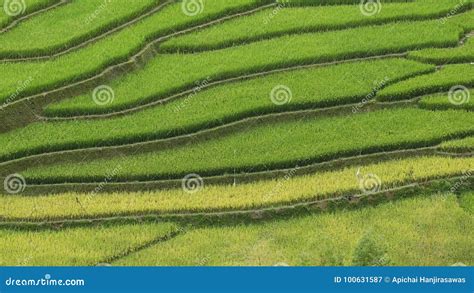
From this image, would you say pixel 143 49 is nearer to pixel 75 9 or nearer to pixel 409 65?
pixel 75 9

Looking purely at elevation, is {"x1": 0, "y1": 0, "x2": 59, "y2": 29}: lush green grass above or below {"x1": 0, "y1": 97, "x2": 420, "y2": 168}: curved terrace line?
above

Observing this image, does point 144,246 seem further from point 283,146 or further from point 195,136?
point 283,146

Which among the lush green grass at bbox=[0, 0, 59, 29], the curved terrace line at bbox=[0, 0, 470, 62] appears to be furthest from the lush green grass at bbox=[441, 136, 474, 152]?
the lush green grass at bbox=[0, 0, 59, 29]

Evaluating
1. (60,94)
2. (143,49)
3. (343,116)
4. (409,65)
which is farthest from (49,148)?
(409,65)

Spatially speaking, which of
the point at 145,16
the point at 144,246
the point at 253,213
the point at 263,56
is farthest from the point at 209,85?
the point at 144,246

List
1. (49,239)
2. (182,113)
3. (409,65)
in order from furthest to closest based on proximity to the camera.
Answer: (409,65) < (182,113) < (49,239)

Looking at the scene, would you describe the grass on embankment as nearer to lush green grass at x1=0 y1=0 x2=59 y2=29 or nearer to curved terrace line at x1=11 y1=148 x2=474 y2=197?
curved terrace line at x1=11 y1=148 x2=474 y2=197
